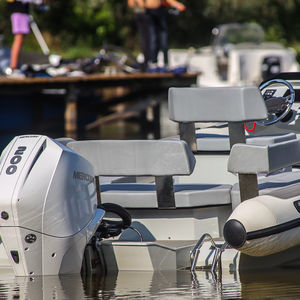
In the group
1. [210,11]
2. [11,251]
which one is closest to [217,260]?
[11,251]

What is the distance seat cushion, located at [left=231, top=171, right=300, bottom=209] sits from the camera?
15.6 ft

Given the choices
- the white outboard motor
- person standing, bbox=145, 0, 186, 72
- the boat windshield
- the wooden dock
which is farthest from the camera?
the boat windshield

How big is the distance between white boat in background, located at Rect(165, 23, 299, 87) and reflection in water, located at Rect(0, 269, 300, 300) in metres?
12.6

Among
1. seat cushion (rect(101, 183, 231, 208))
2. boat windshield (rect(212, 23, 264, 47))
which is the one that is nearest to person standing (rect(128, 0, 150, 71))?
boat windshield (rect(212, 23, 264, 47))

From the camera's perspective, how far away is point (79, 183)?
Answer: 4.50 meters

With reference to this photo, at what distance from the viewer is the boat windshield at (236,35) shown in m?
19.1

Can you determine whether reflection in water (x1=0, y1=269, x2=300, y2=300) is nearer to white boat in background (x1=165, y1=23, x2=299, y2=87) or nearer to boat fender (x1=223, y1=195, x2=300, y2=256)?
boat fender (x1=223, y1=195, x2=300, y2=256)

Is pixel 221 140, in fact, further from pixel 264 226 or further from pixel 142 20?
pixel 142 20

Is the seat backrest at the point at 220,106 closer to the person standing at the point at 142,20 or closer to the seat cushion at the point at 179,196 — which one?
the seat cushion at the point at 179,196

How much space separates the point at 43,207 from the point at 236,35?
1568 centimetres

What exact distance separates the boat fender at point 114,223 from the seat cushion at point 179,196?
119mm

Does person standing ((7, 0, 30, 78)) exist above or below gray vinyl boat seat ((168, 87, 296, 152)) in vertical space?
above

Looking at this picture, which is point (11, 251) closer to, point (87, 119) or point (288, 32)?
point (87, 119)

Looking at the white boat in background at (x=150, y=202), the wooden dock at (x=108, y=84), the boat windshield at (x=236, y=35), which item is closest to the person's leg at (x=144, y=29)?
the wooden dock at (x=108, y=84)
